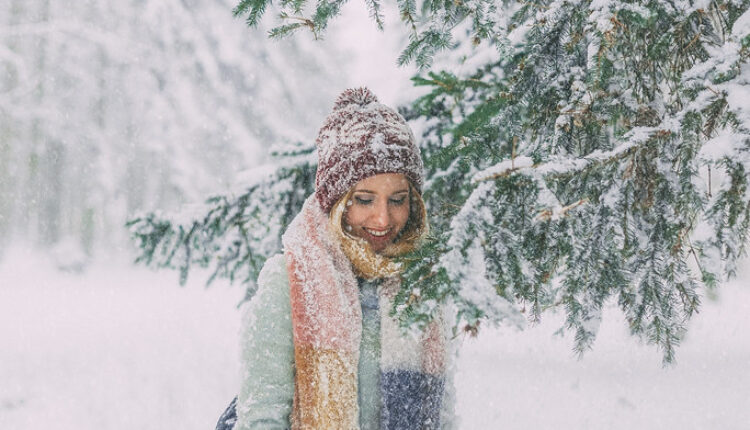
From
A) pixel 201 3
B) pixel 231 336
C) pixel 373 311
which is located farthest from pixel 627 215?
pixel 201 3

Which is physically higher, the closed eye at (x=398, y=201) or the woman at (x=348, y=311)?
the closed eye at (x=398, y=201)

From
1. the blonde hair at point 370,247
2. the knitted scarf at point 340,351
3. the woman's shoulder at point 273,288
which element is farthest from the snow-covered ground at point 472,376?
the woman's shoulder at point 273,288

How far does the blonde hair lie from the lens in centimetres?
194

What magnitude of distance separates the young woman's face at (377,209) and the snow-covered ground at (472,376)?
10.1 feet

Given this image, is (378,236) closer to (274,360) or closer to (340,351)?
(340,351)

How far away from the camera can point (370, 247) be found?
195 cm

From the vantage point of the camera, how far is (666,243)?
7.20 feet

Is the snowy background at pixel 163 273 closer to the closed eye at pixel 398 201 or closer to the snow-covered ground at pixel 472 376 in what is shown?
the snow-covered ground at pixel 472 376

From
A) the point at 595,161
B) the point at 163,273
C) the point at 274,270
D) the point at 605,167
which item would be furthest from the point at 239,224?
the point at 163,273

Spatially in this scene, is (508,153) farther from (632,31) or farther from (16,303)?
(16,303)

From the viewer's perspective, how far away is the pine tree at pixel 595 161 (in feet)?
5.38

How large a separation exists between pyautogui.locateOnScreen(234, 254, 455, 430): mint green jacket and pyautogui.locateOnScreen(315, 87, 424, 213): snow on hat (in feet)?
1.10

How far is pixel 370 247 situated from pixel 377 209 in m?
0.13

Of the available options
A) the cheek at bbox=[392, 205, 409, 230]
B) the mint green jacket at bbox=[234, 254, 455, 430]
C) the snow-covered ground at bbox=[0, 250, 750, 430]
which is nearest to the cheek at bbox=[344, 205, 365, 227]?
the cheek at bbox=[392, 205, 409, 230]
